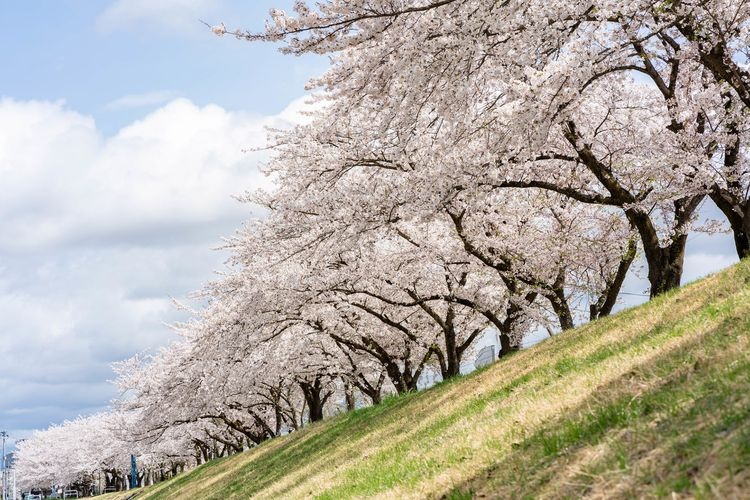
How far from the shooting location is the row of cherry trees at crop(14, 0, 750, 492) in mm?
8602

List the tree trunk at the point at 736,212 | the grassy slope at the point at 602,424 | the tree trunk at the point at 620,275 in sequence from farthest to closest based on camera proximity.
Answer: the tree trunk at the point at 620,275, the tree trunk at the point at 736,212, the grassy slope at the point at 602,424

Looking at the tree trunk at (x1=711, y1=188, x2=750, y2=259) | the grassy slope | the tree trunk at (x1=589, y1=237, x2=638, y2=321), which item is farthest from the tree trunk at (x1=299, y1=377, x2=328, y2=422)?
the tree trunk at (x1=711, y1=188, x2=750, y2=259)

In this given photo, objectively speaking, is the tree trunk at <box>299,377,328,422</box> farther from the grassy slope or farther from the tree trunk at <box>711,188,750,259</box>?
the tree trunk at <box>711,188,750,259</box>

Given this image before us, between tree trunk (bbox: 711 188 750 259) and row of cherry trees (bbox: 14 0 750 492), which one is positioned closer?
row of cherry trees (bbox: 14 0 750 492)

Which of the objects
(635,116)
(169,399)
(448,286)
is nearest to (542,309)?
(448,286)

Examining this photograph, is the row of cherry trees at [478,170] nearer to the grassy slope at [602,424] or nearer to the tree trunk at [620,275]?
the tree trunk at [620,275]

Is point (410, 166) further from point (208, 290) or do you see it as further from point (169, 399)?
point (169, 399)

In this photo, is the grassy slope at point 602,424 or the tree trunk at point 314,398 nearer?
the grassy slope at point 602,424

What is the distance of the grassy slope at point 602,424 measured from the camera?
428 centimetres

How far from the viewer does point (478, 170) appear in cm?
1344

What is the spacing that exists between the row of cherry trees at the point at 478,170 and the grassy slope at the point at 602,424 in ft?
10.3

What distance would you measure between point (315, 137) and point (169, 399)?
58.7 ft

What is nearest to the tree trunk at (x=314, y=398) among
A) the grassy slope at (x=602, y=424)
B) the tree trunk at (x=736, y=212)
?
the grassy slope at (x=602, y=424)

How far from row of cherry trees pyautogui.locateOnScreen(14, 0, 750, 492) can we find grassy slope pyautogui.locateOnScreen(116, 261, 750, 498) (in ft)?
10.3
